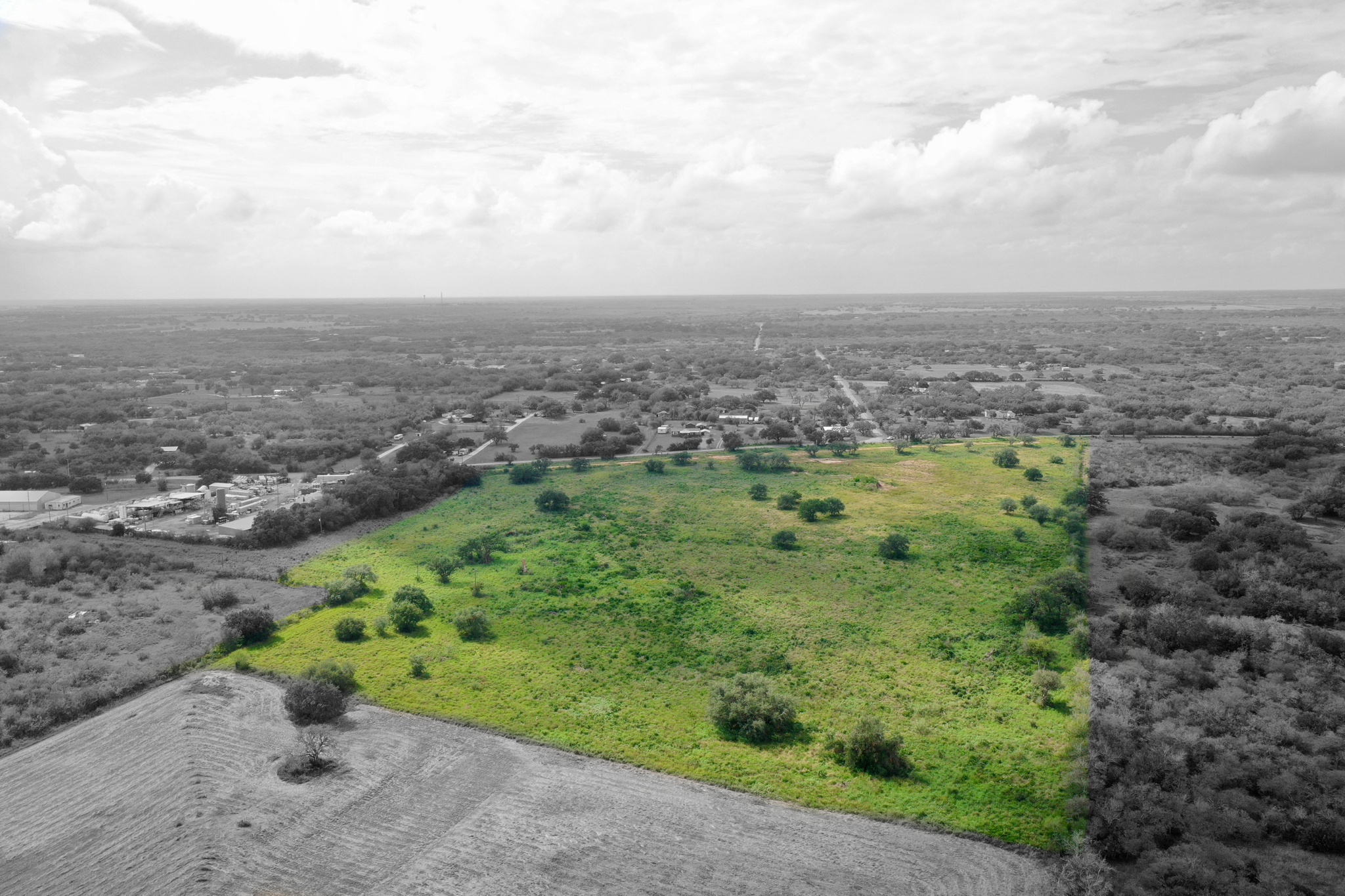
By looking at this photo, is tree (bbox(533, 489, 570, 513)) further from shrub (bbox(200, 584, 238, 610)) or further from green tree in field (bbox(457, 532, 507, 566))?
shrub (bbox(200, 584, 238, 610))

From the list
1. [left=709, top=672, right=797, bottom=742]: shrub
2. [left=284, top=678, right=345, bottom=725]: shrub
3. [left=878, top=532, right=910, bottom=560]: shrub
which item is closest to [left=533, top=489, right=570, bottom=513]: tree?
[left=878, top=532, right=910, bottom=560]: shrub

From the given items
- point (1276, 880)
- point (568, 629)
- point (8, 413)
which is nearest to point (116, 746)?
point (568, 629)

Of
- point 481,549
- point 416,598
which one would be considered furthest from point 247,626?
point 481,549

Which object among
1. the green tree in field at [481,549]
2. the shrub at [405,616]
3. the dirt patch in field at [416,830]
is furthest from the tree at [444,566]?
the dirt patch in field at [416,830]

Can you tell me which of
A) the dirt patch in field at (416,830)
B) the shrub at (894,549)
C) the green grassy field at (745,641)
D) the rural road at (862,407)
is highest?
the rural road at (862,407)

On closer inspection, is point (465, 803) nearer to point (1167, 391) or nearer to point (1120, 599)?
point (1120, 599)

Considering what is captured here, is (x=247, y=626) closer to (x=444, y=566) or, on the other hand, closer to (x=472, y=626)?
(x=472, y=626)

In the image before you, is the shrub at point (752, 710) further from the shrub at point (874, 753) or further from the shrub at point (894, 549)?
the shrub at point (894, 549)
